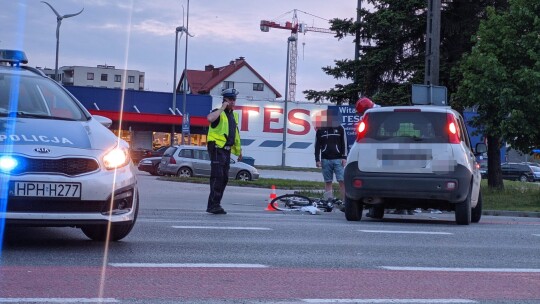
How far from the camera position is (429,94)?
942 inches

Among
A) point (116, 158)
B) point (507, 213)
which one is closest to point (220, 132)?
point (116, 158)

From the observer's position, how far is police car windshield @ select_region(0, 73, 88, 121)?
8469 millimetres

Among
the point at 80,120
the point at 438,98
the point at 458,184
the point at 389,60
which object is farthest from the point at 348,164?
the point at 389,60

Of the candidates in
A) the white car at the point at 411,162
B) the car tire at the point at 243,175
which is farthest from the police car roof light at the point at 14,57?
the car tire at the point at 243,175

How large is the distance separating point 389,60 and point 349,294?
103 feet

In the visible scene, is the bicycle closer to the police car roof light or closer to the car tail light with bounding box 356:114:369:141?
the car tail light with bounding box 356:114:369:141

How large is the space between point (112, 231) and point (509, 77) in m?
18.9

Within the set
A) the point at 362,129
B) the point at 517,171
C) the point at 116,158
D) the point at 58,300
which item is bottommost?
the point at 58,300

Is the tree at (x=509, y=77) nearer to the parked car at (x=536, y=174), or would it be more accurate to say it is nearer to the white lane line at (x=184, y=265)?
the white lane line at (x=184, y=265)

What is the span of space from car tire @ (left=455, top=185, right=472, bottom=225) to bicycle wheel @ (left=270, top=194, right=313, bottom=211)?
11.9 feet

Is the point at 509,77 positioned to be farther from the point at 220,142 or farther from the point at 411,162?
the point at 220,142

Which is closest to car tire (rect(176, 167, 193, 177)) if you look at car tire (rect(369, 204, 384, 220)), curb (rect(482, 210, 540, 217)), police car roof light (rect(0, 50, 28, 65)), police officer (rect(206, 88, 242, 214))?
curb (rect(482, 210, 540, 217))

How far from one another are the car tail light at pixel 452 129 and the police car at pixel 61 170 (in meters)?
6.01

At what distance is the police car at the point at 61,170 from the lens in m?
7.50
